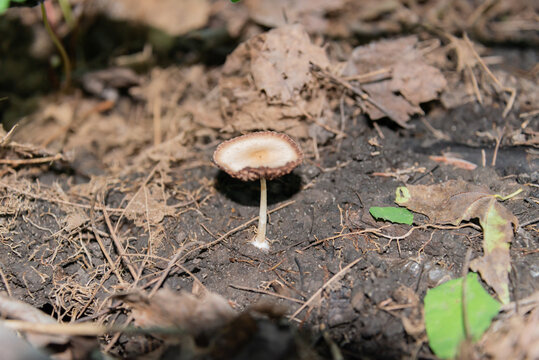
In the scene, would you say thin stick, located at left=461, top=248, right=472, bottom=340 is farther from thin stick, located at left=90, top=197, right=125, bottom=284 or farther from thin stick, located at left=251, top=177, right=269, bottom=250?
thin stick, located at left=90, top=197, right=125, bottom=284

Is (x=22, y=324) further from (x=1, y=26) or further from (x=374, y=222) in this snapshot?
(x=1, y=26)

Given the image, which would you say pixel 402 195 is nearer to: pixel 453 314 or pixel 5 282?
pixel 453 314

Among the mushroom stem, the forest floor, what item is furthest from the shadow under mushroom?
the mushroom stem

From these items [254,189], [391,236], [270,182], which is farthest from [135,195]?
[391,236]

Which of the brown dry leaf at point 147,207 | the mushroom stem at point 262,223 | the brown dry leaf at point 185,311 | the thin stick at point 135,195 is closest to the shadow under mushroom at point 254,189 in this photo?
the mushroom stem at point 262,223

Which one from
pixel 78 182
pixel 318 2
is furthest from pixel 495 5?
pixel 78 182

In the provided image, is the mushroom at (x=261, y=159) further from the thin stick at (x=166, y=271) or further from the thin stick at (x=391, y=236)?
the thin stick at (x=166, y=271)

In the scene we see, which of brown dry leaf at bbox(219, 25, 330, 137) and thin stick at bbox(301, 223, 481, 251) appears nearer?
thin stick at bbox(301, 223, 481, 251)
